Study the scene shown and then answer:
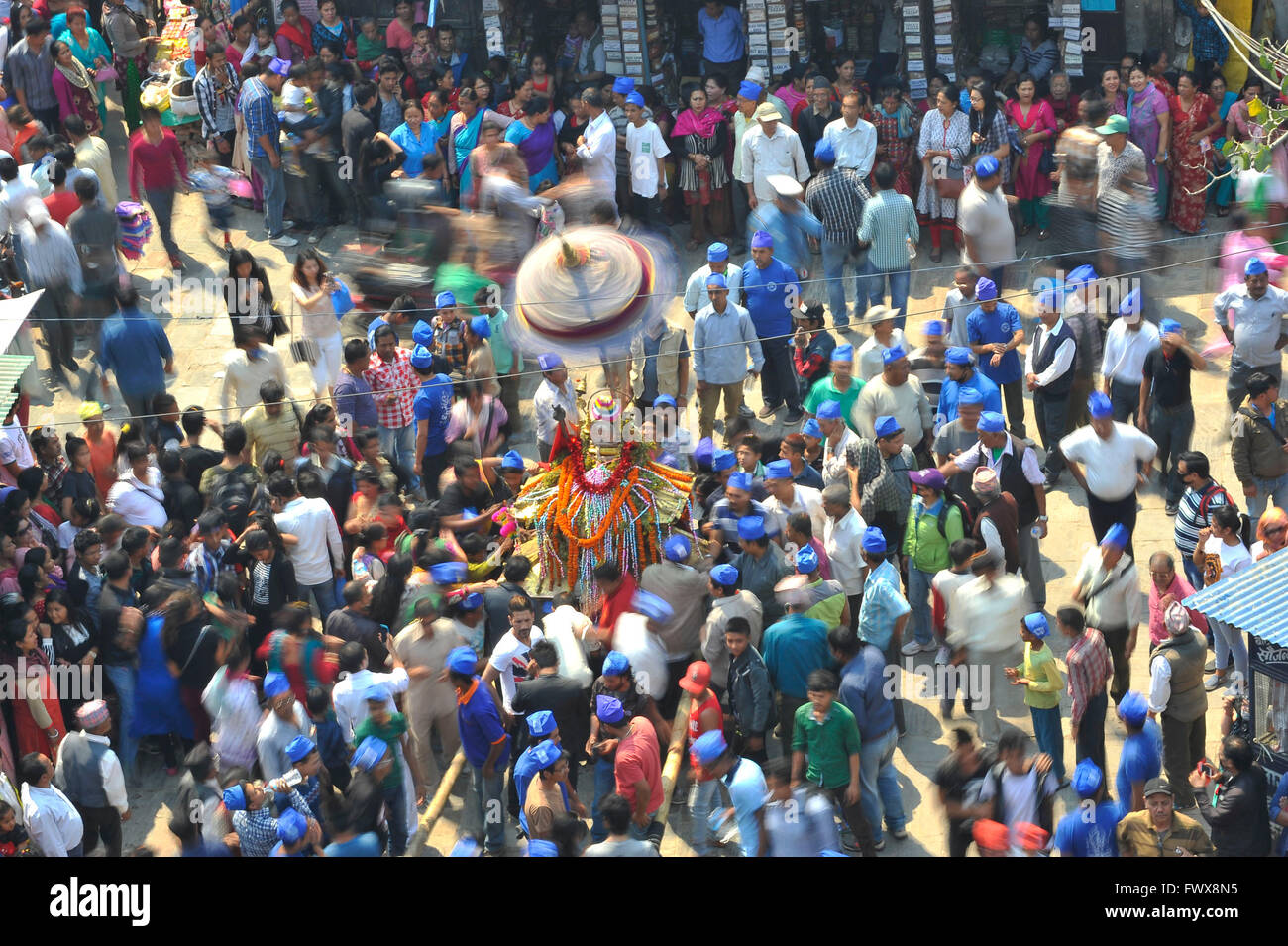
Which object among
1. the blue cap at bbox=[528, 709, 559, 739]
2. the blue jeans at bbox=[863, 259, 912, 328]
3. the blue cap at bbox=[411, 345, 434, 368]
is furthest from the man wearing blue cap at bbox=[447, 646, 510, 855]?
the blue jeans at bbox=[863, 259, 912, 328]

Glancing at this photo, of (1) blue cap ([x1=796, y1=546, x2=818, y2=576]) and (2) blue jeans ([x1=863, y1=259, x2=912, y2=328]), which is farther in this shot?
(2) blue jeans ([x1=863, y1=259, x2=912, y2=328])

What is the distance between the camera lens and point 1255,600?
8.26 m

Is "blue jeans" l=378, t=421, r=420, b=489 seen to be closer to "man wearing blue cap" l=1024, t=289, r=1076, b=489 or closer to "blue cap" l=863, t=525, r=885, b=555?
"blue cap" l=863, t=525, r=885, b=555

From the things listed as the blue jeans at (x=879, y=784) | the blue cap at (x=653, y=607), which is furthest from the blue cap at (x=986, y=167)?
the blue jeans at (x=879, y=784)

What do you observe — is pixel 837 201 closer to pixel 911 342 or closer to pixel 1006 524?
pixel 911 342

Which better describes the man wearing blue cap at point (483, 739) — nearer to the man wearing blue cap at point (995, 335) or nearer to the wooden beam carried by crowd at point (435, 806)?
the wooden beam carried by crowd at point (435, 806)

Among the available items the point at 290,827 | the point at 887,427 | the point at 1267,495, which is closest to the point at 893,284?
the point at 887,427

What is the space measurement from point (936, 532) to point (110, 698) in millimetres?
4307

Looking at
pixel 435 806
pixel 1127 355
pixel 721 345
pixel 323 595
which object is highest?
pixel 721 345

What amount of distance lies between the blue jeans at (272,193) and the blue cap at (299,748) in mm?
7373

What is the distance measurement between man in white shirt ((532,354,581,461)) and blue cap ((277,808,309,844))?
327cm

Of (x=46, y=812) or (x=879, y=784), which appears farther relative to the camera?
(x=879, y=784)

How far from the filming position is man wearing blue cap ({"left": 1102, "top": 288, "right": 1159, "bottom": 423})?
10.8 meters

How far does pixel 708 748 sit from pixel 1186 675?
7.52 ft
